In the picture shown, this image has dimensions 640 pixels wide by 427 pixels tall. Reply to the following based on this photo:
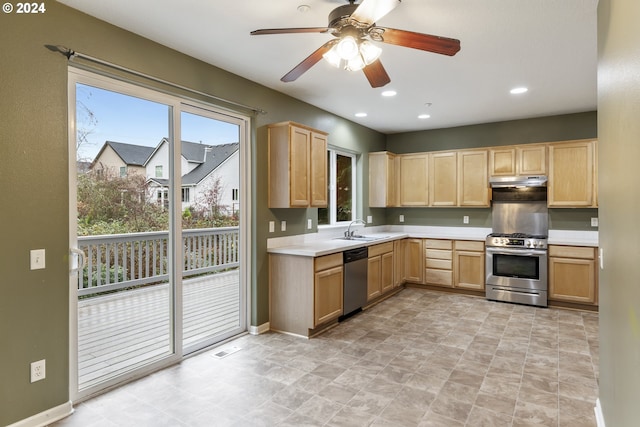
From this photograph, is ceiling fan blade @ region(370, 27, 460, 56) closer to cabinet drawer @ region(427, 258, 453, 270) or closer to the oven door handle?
the oven door handle

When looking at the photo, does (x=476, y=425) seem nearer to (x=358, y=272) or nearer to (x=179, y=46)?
(x=358, y=272)

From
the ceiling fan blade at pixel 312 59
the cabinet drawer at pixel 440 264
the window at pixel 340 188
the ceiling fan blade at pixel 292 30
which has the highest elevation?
the ceiling fan blade at pixel 292 30

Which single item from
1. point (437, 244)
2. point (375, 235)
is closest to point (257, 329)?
point (375, 235)

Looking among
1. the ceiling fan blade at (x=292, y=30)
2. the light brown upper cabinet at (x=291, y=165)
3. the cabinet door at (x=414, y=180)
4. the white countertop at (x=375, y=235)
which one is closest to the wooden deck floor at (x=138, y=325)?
the white countertop at (x=375, y=235)

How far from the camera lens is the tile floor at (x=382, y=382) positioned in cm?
239

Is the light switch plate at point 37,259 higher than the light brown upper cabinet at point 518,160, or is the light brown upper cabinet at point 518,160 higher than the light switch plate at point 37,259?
the light brown upper cabinet at point 518,160

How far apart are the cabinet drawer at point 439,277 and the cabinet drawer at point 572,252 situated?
1.44 meters

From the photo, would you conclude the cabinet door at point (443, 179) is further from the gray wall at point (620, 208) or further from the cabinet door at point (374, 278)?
Result: the gray wall at point (620, 208)

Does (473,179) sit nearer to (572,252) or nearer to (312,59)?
(572,252)

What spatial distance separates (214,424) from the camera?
2.30m

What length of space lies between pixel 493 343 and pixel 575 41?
9.34ft

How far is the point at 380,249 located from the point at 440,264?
4.20 ft

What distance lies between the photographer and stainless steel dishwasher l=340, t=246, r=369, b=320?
4.34 metres

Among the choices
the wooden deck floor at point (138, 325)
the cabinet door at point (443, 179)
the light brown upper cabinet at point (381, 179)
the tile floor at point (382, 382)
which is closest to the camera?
the tile floor at point (382, 382)
